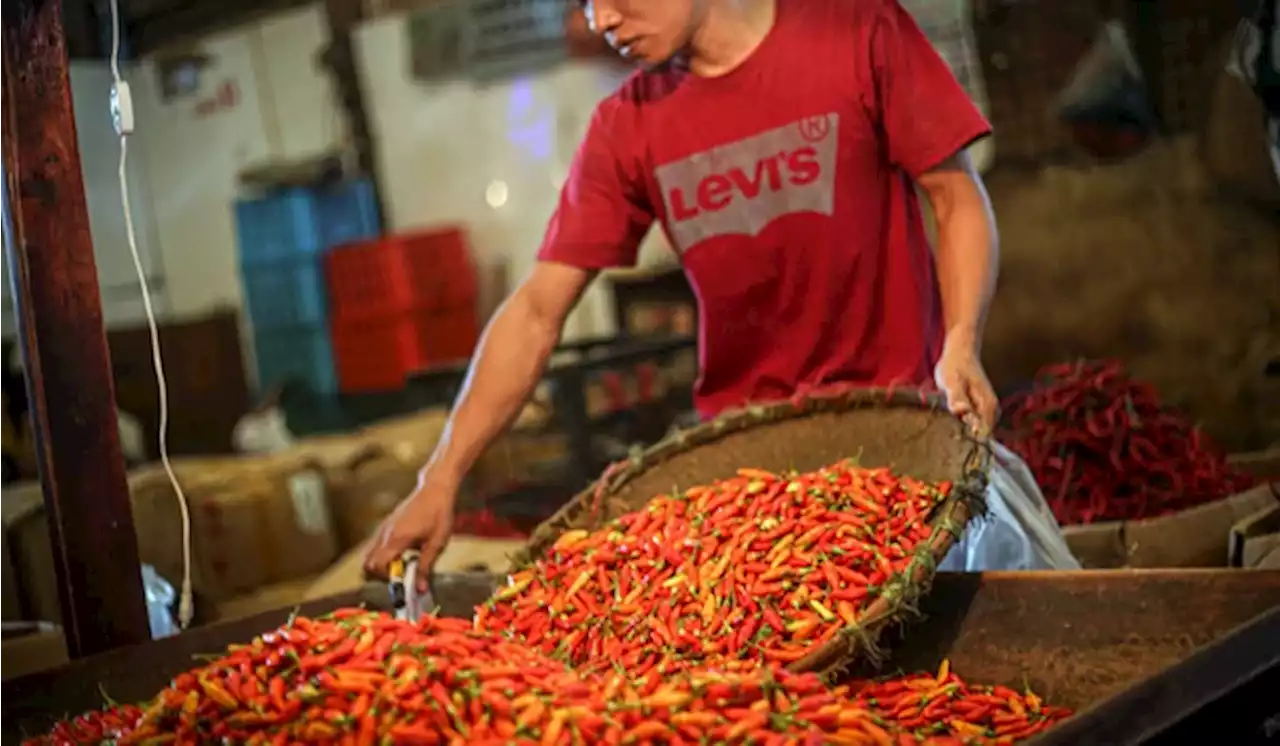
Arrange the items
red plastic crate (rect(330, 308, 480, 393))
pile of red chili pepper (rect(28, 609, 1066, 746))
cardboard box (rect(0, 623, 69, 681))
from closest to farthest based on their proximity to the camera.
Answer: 1. pile of red chili pepper (rect(28, 609, 1066, 746))
2. cardboard box (rect(0, 623, 69, 681))
3. red plastic crate (rect(330, 308, 480, 393))

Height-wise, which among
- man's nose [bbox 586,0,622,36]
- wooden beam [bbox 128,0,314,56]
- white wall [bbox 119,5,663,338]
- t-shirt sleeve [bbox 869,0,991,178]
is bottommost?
t-shirt sleeve [bbox 869,0,991,178]

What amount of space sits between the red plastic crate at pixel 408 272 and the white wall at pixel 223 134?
1438 millimetres

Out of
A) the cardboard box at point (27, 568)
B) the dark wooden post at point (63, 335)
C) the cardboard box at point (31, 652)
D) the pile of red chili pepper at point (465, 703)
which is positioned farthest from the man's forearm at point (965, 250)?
the cardboard box at point (27, 568)

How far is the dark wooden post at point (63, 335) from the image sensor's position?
2.35 m

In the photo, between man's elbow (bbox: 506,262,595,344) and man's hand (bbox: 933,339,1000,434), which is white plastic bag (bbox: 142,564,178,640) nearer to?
man's elbow (bbox: 506,262,595,344)

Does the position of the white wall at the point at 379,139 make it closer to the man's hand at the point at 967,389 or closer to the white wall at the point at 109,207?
the white wall at the point at 109,207

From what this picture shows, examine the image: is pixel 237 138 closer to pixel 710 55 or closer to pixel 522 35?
pixel 522 35

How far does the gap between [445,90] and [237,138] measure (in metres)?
2.49

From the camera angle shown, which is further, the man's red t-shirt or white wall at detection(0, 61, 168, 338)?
white wall at detection(0, 61, 168, 338)

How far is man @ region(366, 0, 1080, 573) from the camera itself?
2.51 meters

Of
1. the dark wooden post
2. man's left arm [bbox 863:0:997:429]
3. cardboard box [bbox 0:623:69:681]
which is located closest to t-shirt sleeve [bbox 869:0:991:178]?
Result: man's left arm [bbox 863:0:997:429]

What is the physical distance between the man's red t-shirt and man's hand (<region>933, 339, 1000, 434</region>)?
29 cm

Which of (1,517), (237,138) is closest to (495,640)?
(1,517)

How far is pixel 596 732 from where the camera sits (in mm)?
1553
